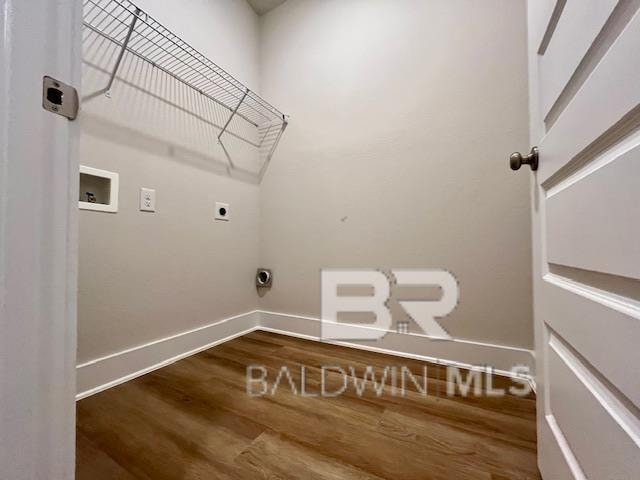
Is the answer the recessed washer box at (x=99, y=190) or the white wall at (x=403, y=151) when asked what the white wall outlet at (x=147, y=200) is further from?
the white wall at (x=403, y=151)

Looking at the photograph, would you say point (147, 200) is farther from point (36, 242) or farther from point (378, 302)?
point (378, 302)

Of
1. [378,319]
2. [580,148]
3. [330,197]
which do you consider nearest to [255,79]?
[330,197]

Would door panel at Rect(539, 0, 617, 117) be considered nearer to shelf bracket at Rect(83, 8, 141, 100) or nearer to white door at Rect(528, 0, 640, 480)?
white door at Rect(528, 0, 640, 480)

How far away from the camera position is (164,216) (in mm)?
1332

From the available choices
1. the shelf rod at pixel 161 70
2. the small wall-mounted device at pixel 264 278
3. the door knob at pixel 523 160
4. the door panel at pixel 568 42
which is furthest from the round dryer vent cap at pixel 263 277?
the door panel at pixel 568 42

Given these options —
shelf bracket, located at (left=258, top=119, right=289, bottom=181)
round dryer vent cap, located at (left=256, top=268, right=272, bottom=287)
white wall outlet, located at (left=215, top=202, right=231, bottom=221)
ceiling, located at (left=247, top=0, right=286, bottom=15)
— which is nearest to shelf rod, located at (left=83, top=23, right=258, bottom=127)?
shelf bracket, located at (left=258, top=119, right=289, bottom=181)

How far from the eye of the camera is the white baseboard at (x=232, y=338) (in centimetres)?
108

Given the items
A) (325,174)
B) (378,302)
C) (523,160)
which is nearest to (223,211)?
(325,174)

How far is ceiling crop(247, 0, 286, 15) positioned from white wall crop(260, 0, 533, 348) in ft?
0.18

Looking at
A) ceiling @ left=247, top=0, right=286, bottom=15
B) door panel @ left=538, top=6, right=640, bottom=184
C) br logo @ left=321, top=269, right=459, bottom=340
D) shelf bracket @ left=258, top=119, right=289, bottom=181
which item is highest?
ceiling @ left=247, top=0, right=286, bottom=15

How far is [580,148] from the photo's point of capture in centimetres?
44

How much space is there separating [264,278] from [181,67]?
1359 millimetres

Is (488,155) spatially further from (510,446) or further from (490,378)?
(510,446)

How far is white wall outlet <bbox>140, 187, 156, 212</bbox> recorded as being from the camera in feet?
4.07
